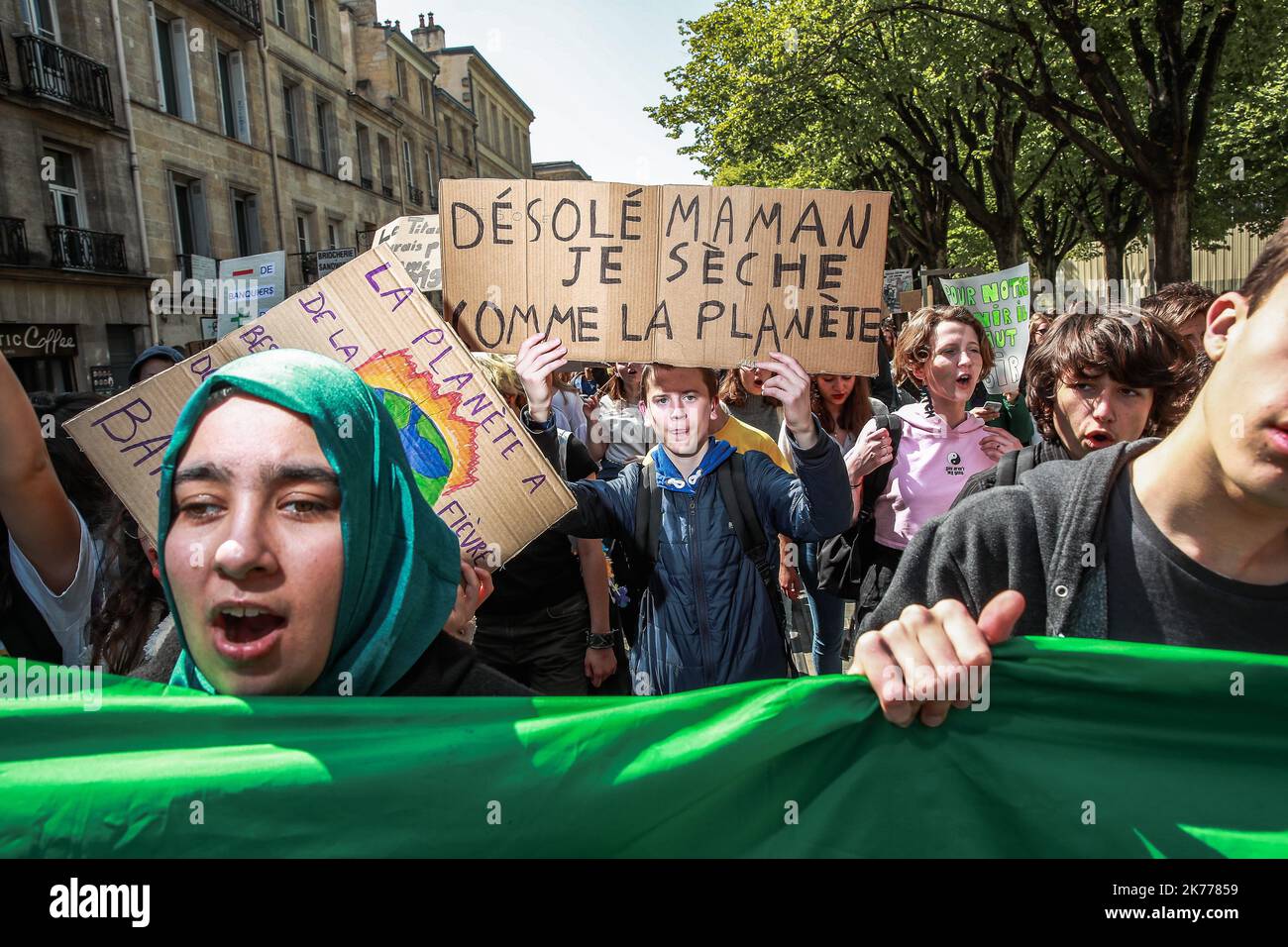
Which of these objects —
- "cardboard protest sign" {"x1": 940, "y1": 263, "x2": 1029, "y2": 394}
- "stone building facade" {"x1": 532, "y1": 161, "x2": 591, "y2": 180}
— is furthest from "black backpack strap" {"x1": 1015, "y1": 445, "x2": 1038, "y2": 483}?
"stone building facade" {"x1": 532, "y1": 161, "x2": 591, "y2": 180}

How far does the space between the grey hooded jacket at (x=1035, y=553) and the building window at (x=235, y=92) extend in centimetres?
2523

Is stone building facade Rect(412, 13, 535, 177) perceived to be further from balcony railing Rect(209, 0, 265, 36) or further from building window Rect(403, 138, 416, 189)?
balcony railing Rect(209, 0, 265, 36)

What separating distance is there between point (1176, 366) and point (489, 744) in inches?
106

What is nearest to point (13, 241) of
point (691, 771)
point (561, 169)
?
point (691, 771)

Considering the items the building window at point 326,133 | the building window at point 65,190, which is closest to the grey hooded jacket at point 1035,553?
the building window at point 65,190

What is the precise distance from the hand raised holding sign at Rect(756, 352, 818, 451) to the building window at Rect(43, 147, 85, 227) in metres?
18.6

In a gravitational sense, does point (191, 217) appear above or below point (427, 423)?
above

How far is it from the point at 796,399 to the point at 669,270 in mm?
585

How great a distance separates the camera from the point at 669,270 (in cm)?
277

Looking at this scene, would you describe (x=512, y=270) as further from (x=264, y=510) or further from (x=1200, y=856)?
(x=1200, y=856)

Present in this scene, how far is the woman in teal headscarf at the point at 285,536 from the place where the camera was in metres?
1.24

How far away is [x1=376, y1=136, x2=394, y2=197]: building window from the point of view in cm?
3212

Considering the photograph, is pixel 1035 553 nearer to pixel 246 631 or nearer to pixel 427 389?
pixel 246 631

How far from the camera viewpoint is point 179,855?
127 centimetres
